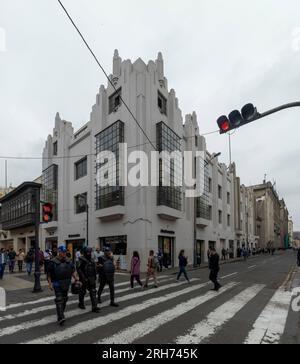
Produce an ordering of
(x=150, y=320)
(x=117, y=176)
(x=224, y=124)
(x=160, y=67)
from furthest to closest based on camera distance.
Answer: (x=160, y=67) → (x=117, y=176) → (x=224, y=124) → (x=150, y=320)

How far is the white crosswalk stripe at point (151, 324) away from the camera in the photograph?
6.23 m

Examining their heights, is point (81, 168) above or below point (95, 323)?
above

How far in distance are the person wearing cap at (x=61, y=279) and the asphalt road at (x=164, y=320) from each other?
0.37 meters

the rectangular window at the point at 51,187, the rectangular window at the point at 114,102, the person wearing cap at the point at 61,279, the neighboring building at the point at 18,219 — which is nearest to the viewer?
the person wearing cap at the point at 61,279

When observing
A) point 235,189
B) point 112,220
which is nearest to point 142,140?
point 112,220

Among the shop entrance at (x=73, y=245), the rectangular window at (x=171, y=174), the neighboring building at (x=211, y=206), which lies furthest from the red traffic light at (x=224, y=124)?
the shop entrance at (x=73, y=245)

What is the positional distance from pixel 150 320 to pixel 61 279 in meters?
2.24

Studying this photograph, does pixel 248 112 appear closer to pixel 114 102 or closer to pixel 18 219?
pixel 114 102

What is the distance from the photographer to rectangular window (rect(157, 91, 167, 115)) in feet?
90.3

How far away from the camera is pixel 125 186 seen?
24.5 metres

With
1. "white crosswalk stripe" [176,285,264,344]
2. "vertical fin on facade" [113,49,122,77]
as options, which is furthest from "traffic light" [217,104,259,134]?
"vertical fin on facade" [113,49,122,77]

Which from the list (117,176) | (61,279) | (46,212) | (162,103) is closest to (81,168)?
(117,176)

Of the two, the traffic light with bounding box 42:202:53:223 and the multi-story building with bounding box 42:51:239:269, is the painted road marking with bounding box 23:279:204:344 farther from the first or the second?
the multi-story building with bounding box 42:51:239:269

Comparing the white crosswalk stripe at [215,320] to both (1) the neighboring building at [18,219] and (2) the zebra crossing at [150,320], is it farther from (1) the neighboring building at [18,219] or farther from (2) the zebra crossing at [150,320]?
(1) the neighboring building at [18,219]
